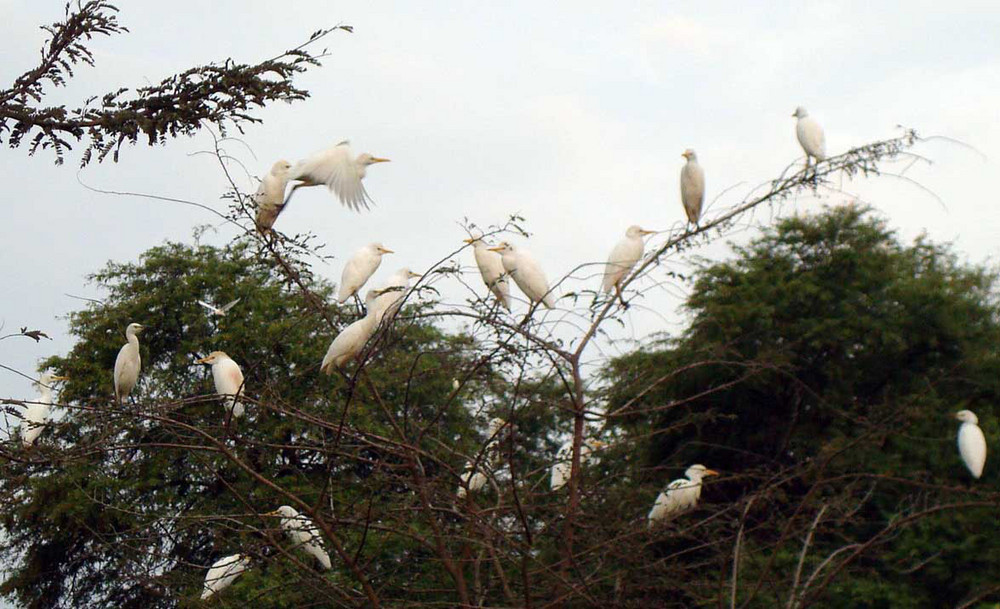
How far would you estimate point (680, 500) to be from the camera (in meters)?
7.22

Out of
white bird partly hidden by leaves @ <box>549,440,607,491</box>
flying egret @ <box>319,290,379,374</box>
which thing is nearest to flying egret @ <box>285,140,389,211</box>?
Answer: flying egret @ <box>319,290,379,374</box>

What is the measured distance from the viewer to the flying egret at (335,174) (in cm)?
536

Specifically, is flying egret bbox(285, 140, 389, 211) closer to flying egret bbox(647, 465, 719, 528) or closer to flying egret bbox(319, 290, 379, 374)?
flying egret bbox(319, 290, 379, 374)

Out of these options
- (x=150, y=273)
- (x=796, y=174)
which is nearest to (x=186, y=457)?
(x=150, y=273)

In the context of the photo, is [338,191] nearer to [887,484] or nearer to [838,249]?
[887,484]

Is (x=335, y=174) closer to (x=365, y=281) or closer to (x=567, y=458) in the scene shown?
(x=365, y=281)

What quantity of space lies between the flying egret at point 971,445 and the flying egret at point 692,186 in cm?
322

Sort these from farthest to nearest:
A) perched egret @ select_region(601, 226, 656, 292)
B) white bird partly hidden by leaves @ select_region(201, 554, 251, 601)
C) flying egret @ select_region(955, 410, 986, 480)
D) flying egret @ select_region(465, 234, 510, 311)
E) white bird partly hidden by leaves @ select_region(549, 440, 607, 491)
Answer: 1. flying egret @ select_region(955, 410, 986, 480)
2. perched egret @ select_region(601, 226, 656, 292)
3. flying egret @ select_region(465, 234, 510, 311)
4. white bird partly hidden by leaves @ select_region(201, 554, 251, 601)
5. white bird partly hidden by leaves @ select_region(549, 440, 607, 491)

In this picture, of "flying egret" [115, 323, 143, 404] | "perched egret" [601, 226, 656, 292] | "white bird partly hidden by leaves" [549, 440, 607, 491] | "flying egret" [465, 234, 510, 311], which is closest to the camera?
"white bird partly hidden by leaves" [549, 440, 607, 491]

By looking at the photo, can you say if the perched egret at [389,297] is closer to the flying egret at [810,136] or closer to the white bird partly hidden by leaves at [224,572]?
the white bird partly hidden by leaves at [224,572]

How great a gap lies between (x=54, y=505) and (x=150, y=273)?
2.94 meters

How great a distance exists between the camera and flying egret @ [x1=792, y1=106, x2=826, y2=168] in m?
7.90

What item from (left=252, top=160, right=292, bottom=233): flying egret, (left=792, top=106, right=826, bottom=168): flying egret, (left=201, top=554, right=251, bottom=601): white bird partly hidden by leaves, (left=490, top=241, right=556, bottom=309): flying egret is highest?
(left=792, top=106, right=826, bottom=168): flying egret

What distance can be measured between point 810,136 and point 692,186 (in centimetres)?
113
